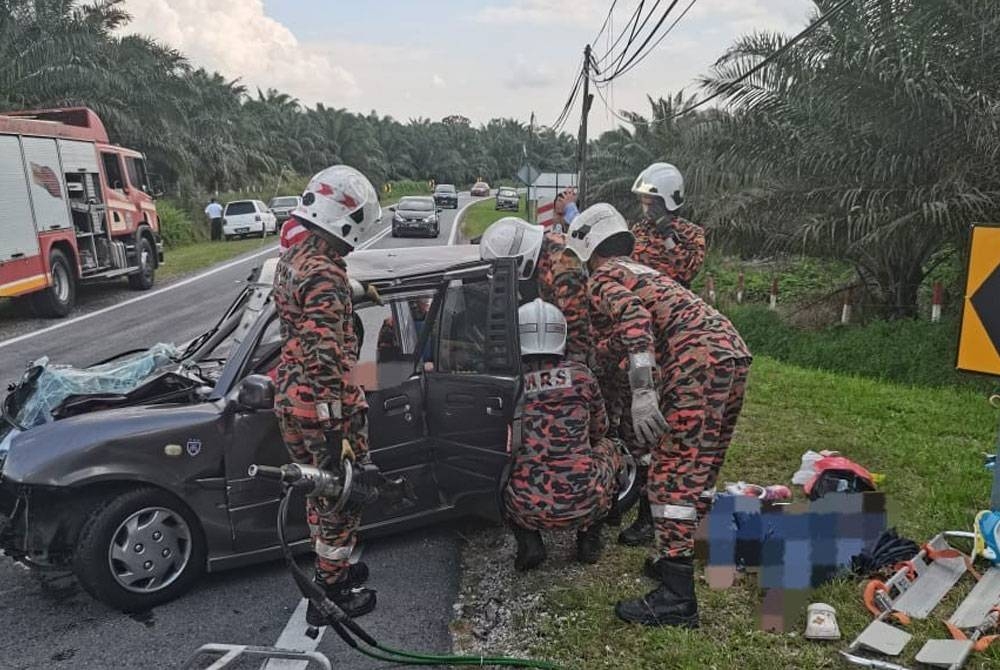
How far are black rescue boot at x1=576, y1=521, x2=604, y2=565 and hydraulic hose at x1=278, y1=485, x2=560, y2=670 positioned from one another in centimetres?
98

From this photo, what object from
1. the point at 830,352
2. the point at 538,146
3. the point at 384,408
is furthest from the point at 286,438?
the point at 538,146

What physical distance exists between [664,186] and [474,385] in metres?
2.66

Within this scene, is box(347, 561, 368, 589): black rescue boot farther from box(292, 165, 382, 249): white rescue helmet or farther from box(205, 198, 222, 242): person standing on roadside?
box(205, 198, 222, 242): person standing on roadside

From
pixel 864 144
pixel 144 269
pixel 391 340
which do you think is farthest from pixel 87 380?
pixel 144 269

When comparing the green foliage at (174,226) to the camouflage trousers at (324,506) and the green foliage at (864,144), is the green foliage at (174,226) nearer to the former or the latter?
the green foliage at (864,144)

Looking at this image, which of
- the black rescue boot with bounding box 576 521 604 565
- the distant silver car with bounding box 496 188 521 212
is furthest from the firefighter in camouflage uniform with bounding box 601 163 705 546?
the distant silver car with bounding box 496 188 521 212

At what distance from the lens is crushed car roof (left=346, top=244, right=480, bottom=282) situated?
4.66m

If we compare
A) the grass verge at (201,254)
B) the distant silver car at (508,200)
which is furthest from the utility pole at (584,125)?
the distant silver car at (508,200)

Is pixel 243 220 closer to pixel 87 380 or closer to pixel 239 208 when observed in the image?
pixel 239 208

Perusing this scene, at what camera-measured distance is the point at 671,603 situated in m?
3.62

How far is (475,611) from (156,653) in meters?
1.40

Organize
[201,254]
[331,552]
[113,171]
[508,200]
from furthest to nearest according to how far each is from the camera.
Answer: [508,200]
[201,254]
[113,171]
[331,552]

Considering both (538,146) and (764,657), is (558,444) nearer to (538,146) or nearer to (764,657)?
(764,657)

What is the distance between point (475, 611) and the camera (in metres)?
3.92
